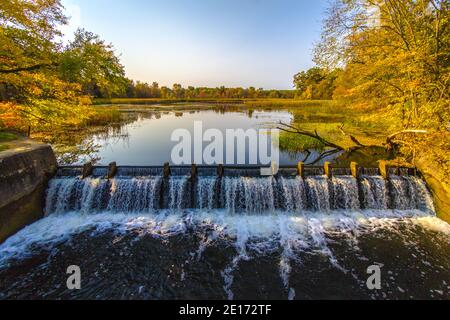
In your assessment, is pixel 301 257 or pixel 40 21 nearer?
pixel 301 257

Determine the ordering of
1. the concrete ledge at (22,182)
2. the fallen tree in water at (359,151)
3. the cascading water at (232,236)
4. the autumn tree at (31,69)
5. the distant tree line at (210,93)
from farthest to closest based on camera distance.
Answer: the distant tree line at (210,93) < the fallen tree in water at (359,151) < the autumn tree at (31,69) < the concrete ledge at (22,182) < the cascading water at (232,236)

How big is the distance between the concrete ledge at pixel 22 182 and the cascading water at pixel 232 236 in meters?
0.40

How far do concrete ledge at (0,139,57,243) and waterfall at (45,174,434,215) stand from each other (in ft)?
1.65

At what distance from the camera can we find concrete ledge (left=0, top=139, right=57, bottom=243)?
304 inches

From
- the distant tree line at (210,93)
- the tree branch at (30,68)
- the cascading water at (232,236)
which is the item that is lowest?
the cascading water at (232,236)

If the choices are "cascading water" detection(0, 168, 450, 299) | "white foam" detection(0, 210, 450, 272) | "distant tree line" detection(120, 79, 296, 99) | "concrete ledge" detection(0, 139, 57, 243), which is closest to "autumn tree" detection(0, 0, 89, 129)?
"concrete ledge" detection(0, 139, 57, 243)

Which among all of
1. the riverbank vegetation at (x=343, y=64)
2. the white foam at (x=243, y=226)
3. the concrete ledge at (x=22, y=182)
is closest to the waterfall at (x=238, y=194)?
the white foam at (x=243, y=226)

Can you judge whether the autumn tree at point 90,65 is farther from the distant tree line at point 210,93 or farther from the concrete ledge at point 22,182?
the distant tree line at point 210,93

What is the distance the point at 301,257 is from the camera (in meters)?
6.84

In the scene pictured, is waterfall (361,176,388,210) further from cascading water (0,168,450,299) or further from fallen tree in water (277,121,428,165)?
fallen tree in water (277,121,428,165)

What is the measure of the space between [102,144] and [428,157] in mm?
21340

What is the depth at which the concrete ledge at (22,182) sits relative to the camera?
304 inches
